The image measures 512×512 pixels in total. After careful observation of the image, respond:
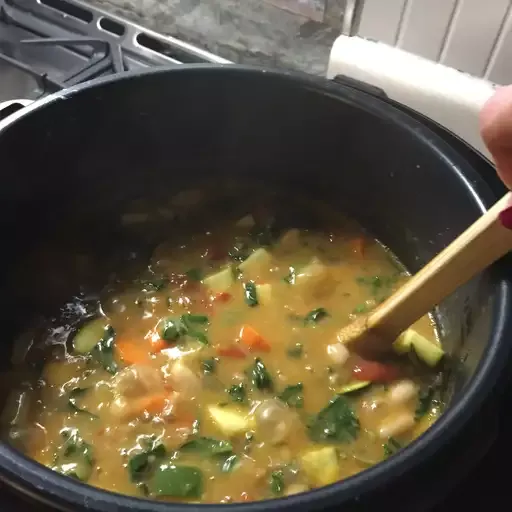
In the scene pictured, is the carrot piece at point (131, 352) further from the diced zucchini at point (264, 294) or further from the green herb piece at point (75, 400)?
the diced zucchini at point (264, 294)

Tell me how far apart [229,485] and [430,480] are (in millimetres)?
306

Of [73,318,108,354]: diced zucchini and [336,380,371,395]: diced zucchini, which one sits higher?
[336,380,371,395]: diced zucchini

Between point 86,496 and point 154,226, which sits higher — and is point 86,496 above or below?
above

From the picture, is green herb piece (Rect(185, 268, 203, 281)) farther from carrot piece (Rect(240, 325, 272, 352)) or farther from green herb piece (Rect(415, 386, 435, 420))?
green herb piece (Rect(415, 386, 435, 420))

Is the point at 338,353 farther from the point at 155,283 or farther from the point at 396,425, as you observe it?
the point at 155,283

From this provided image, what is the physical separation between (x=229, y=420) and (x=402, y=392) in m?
0.25

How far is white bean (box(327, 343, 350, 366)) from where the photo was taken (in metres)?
1.01

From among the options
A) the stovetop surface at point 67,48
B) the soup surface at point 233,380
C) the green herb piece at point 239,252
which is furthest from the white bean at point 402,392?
the stovetop surface at point 67,48

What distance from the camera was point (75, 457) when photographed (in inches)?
35.6

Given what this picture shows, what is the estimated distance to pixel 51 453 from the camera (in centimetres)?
92

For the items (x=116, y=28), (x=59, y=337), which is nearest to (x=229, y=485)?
(x=59, y=337)

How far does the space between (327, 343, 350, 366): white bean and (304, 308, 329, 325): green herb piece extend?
0.06 m

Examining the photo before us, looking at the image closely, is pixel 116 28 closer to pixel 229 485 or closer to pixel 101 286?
pixel 101 286

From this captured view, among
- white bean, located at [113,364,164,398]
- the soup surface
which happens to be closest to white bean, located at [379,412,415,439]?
the soup surface
